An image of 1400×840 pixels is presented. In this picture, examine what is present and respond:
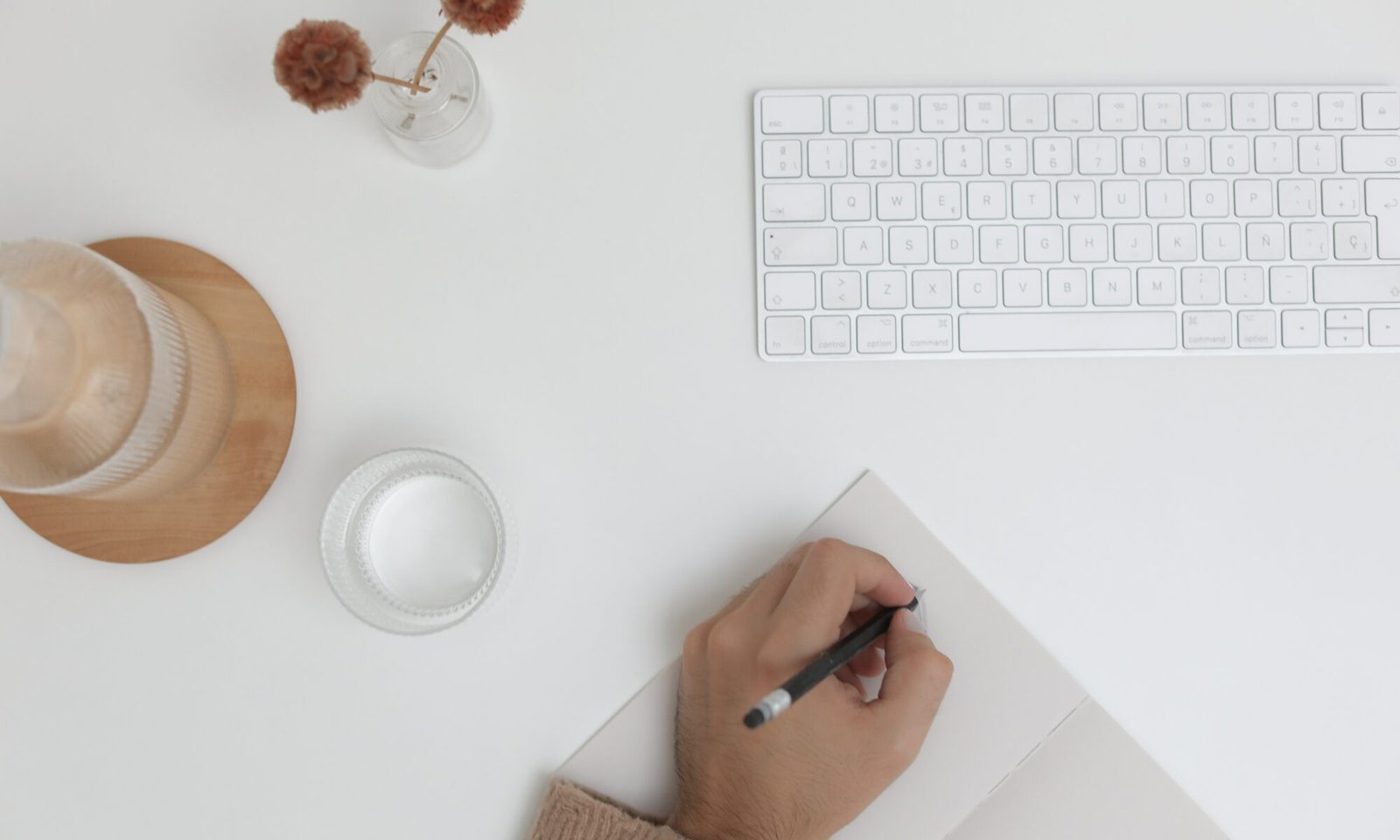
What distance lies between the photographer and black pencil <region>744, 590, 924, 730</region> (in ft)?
1.93

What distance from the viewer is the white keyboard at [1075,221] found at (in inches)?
29.5

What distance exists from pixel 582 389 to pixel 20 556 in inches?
19.5

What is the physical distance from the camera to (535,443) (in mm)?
750

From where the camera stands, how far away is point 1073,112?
754 mm

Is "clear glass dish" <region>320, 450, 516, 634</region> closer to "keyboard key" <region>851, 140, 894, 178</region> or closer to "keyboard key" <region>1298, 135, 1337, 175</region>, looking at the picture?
"keyboard key" <region>851, 140, 894, 178</region>

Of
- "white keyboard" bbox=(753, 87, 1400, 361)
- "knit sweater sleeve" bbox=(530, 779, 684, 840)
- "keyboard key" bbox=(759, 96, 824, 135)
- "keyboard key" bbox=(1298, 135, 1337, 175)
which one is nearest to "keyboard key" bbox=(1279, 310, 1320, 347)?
"white keyboard" bbox=(753, 87, 1400, 361)

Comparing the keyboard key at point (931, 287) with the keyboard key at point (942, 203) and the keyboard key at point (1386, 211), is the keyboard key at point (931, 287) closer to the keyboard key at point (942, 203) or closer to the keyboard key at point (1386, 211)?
the keyboard key at point (942, 203)

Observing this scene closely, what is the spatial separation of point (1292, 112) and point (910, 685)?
582 mm

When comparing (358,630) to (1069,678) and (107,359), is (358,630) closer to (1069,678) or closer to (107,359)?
(107,359)

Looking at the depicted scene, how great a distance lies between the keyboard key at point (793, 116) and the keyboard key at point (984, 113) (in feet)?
0.41

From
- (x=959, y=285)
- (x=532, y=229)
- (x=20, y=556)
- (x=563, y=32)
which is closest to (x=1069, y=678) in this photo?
(x=959, y=285)

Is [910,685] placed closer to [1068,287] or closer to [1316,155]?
[1068,287]

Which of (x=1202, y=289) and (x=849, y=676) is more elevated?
(x=1202, y=289)

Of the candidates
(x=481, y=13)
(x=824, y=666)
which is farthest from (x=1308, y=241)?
(x=481, y=13)
